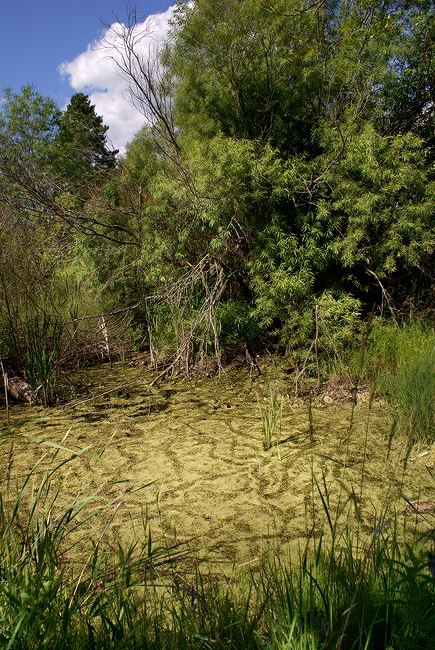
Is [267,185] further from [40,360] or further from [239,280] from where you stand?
[40,360]

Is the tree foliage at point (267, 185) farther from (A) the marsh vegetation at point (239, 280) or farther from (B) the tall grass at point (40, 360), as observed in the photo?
(B) the tall grass at point (40, 360)

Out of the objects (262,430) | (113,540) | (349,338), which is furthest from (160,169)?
(113,540)

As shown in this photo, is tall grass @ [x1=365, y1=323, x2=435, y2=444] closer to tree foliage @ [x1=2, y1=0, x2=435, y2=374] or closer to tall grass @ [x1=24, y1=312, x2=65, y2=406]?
tree foliage @ [x1=2, y1=0, x2=435, y2=374]

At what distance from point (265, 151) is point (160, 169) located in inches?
57.3

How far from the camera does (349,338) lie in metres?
4.56

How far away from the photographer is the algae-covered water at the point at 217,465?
7.38ft

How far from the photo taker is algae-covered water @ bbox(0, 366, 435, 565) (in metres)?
2.25

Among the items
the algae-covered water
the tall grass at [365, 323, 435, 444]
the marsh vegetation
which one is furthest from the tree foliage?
the algae-covered water

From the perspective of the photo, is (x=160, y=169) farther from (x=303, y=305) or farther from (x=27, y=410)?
(x=27, y=410)

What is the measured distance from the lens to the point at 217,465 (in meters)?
2.98

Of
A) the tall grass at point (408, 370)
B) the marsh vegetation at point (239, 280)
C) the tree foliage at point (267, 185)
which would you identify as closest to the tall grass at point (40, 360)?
the marsh vegetation at point (239, 280)

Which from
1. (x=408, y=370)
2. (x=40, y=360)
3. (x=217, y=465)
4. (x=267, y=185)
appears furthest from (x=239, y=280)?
(x=217, y=465)

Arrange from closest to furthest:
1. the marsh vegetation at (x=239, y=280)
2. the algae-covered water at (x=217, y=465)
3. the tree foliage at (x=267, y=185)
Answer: the algae-covered water at (x=217, y=465) → the marsh vegetation at (x=239, y=280) → the tree foliage at (x=267, y=185)

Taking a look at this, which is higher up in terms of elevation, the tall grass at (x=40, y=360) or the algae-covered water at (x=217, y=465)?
the tall grass at (x=40, y=360)
